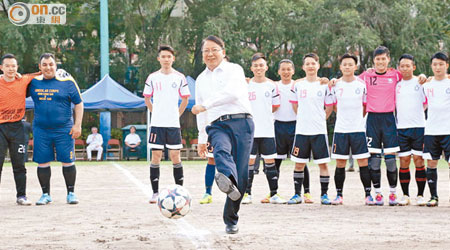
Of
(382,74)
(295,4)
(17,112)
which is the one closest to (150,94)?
(17,112)

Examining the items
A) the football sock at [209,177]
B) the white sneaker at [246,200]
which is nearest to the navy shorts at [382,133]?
the white sneaker at [246,200]

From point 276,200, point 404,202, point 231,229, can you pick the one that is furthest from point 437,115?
point 231,229

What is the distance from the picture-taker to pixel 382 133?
11.2 m

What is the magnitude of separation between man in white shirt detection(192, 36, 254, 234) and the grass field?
553mm

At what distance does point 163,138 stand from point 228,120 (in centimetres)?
372

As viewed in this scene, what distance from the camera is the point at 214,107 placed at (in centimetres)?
808

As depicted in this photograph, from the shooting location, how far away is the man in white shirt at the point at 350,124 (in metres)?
11.3

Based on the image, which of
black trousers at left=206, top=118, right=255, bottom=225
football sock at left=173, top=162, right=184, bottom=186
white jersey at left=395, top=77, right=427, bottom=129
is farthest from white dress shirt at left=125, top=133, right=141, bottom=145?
black trousers at left=206, top=118, right=255, bottom=225

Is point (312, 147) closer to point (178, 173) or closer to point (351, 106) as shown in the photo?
point (351, 106)

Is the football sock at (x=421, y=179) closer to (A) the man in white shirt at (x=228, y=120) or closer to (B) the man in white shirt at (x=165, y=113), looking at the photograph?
(B) the man in white shirt at (x=165, y=113)

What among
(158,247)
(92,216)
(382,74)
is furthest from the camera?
(382,74)

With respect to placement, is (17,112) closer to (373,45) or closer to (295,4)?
(373,45)

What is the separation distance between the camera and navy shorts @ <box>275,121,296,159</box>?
12.1m

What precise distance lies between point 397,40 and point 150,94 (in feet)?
77.3
